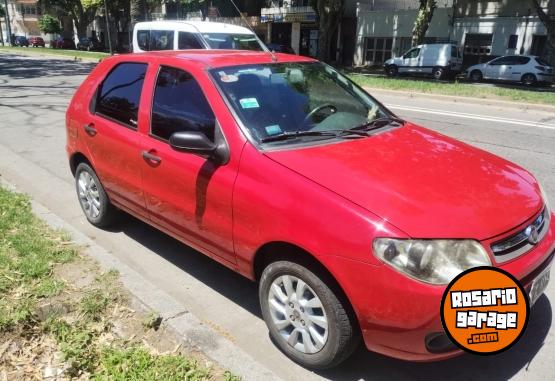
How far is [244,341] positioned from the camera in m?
3.17

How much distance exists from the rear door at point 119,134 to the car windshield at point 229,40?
349 inches

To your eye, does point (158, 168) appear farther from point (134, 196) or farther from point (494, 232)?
point (494, 232)

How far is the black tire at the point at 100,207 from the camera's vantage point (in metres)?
4.59

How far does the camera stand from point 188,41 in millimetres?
13234

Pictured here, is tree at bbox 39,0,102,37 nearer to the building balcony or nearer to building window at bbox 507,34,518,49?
the building balcony

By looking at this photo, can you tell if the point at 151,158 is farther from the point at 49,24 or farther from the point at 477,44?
the point at 49,24

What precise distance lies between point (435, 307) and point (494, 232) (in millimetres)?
504

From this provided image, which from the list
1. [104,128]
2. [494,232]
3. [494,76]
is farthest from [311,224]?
[494,76]

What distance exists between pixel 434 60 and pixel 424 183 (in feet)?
86.2

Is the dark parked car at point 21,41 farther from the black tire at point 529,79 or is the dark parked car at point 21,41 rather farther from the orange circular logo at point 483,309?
the orange circular logo at point 483,309

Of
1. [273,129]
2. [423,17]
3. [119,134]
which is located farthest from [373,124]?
[423,17]

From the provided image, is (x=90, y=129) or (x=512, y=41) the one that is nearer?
(x=90, y=129)

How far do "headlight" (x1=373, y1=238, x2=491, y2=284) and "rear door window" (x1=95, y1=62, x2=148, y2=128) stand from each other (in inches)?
94.8

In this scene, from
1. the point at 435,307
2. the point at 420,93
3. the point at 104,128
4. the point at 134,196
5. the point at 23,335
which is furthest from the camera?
the point at 420,93
